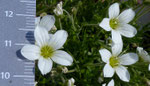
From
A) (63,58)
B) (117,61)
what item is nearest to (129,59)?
(117,61)

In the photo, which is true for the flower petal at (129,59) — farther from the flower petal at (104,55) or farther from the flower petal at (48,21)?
the flower petal at (48,21)

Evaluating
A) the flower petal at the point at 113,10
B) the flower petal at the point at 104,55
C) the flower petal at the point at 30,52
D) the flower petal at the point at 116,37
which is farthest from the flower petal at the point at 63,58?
the flower petal at the point at 113,10

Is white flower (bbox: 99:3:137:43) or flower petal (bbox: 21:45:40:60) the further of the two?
white flower (bbox: 99:3:137:43)

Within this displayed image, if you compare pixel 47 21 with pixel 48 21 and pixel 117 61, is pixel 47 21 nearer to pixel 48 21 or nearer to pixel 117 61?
pixel 48 21

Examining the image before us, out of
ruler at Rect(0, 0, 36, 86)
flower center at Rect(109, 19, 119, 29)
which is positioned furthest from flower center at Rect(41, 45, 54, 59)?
flower center at Rect(109, 19, 119, 29)

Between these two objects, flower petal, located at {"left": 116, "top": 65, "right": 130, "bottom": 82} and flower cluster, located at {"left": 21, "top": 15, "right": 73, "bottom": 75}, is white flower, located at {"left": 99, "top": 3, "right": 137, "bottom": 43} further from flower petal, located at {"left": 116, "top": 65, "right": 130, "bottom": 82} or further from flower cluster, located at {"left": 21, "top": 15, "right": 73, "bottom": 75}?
flower cluster, located at {"left": 21, "top": 15, "right": 73, "bottom": 75}

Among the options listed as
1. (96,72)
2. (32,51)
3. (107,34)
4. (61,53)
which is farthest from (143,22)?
(32,51)
